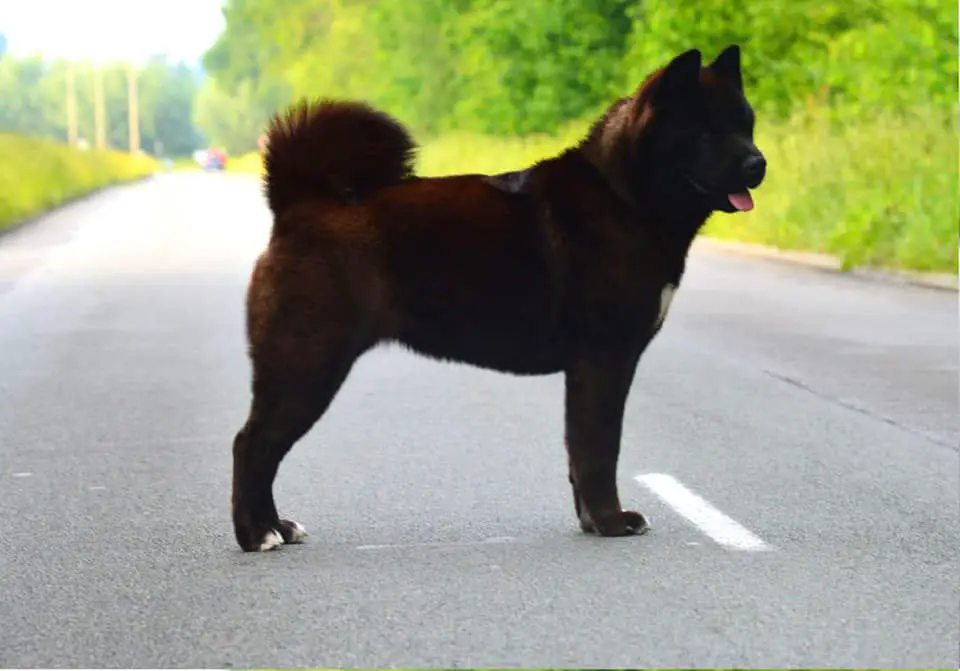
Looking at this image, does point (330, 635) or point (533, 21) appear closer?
point (330, 635)

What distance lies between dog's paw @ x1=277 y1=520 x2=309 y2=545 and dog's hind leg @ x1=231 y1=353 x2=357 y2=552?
294 mm

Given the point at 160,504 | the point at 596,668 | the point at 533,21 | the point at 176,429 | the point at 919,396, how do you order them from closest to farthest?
the point at 596,668
the point at 160,504
the point at 176,429
the point at 919,396
the point at 533,21

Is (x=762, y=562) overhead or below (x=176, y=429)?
overhead

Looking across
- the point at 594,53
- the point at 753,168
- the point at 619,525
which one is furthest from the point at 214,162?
the point at 753,168

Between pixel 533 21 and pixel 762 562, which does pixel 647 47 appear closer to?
Result: pixel 533 21

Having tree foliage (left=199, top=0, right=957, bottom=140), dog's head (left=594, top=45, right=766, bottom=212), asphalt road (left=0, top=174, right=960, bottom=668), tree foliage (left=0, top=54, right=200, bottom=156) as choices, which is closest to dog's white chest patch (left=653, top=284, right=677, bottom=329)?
dog's head (left=594, top=45, right=766, bottom=212)

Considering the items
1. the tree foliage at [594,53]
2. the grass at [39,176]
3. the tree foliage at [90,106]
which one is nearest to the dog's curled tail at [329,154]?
the tree foliage at [594,53]

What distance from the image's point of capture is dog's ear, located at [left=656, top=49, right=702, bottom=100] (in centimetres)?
603

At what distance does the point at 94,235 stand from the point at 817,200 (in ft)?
42.2

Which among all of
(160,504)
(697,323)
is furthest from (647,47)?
(160,504)

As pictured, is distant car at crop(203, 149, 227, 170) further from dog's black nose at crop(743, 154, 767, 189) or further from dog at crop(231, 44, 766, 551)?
dog's black nose at crop(743, 154, 767, 189)

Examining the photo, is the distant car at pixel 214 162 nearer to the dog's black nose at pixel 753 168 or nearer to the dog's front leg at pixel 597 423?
the dog's front leg at pixel 597 423

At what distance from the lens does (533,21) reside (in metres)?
44.1

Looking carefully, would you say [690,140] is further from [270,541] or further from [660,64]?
[660,64]
